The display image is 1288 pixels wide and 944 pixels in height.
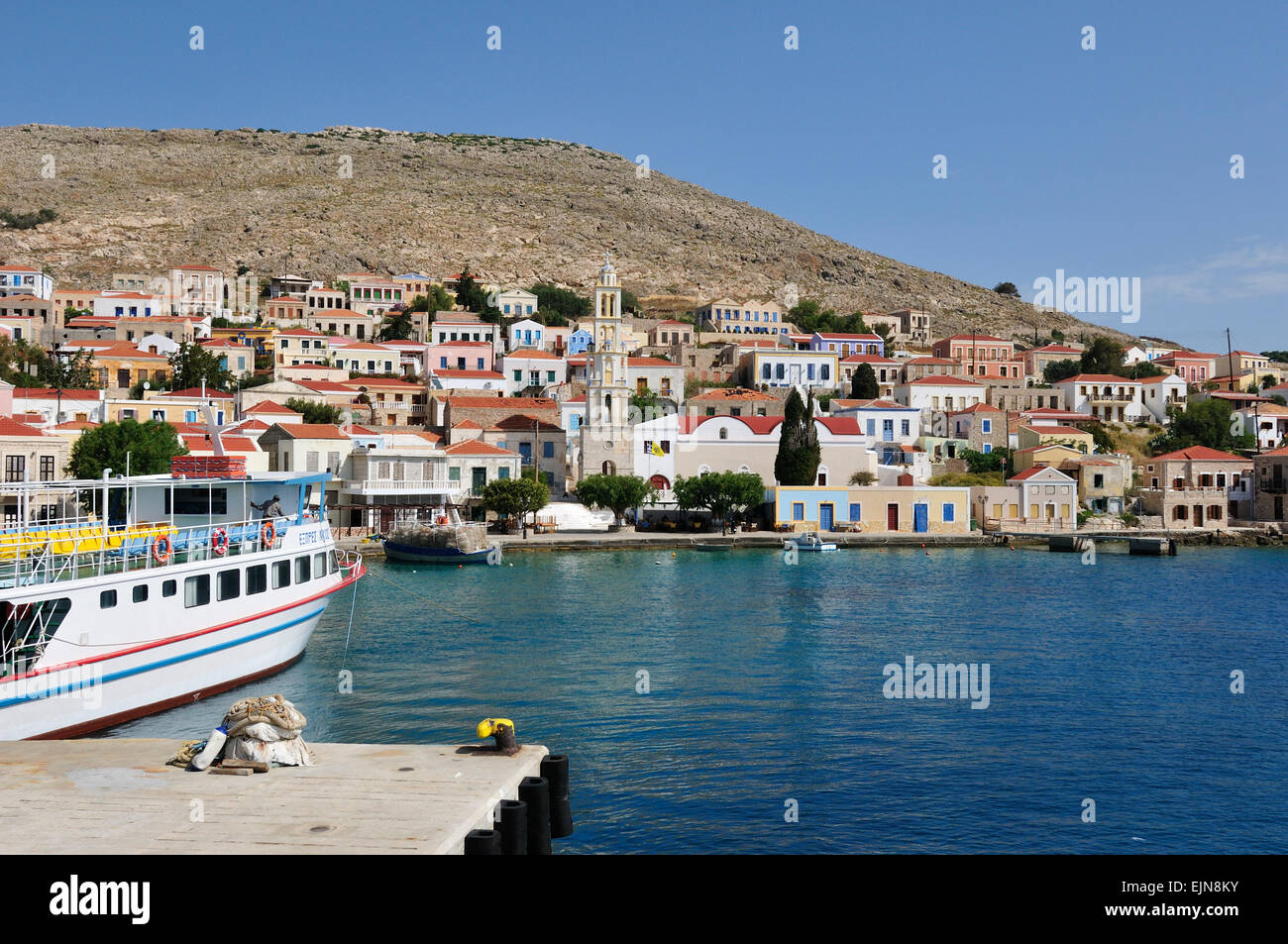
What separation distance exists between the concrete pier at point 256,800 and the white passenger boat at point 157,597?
18.9 ft

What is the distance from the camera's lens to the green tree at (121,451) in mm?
43406

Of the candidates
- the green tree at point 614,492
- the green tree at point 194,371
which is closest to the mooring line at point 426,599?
the green tree at point 614,492

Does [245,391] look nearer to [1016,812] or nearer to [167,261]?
[1016,812]

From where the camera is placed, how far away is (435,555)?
4644cm

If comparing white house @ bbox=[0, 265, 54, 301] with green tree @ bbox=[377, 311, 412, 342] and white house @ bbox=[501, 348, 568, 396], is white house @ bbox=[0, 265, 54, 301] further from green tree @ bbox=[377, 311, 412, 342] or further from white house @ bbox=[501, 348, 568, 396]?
white house @ bbox=[501, 348, 568, 396]

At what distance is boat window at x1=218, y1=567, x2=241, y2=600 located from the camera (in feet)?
70.1

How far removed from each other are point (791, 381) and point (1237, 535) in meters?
31.8

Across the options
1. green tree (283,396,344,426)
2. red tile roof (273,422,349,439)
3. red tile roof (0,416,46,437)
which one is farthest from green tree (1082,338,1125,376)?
red tile roof (0,416,46,437)

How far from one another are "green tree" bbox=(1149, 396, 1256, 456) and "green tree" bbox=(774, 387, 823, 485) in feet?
96.6

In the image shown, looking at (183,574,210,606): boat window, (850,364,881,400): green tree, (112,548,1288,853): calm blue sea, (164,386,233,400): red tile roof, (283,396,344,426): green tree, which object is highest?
(850,364,881,400): green tree

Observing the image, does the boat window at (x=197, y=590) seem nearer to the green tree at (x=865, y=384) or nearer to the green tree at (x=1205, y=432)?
the green tree at (x=865, y=384)
